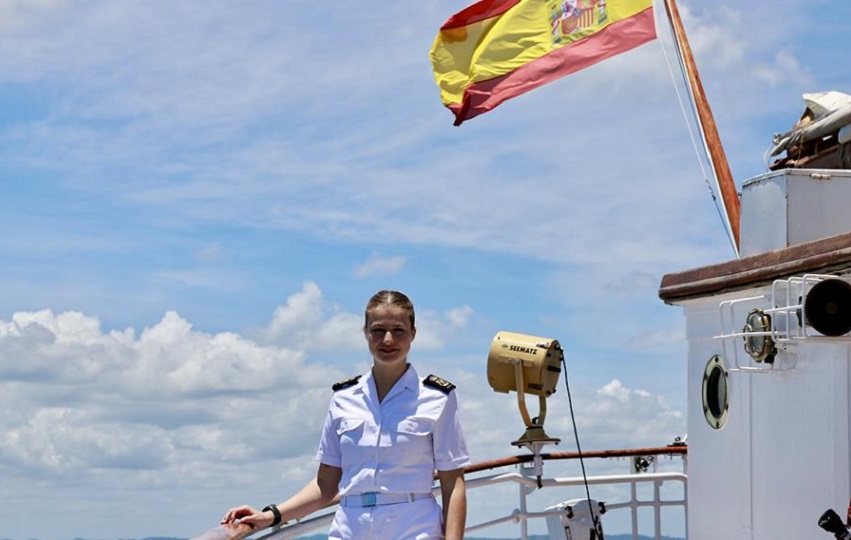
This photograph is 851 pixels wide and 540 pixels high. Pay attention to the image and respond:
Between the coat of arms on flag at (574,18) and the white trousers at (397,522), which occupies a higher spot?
the coat of arms on flag at (574,18)

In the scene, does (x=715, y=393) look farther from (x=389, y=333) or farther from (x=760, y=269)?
(x=389, y=333)

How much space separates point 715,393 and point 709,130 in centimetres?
358

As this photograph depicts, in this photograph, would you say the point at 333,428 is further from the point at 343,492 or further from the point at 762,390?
the point at 762,390

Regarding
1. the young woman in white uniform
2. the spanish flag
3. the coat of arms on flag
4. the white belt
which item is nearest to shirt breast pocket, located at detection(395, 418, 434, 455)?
the young woman in white uniform

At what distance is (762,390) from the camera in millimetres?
6289

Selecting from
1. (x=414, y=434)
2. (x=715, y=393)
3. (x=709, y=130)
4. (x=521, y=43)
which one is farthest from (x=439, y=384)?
(x=521, y=43)

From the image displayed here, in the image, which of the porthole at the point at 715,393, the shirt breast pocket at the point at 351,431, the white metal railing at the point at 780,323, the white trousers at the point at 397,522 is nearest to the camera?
the white trousers at the point at 397,522

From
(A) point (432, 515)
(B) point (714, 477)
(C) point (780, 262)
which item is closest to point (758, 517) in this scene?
(B) point (714, 477)

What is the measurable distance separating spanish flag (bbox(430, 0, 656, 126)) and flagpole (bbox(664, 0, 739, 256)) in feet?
0.77

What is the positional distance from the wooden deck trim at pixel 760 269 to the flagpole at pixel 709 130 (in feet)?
4.36

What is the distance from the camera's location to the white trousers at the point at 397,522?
13.3 feet

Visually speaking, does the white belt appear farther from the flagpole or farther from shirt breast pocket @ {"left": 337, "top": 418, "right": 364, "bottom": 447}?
the flagpole

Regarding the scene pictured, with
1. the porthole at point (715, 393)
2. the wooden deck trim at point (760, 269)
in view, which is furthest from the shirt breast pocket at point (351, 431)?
the porthole at point (715, 393)

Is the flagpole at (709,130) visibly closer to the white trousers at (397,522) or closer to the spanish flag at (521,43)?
the spanish flag at (521,43)
